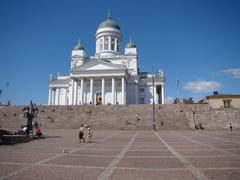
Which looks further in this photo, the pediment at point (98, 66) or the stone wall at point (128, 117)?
the pediment at point (98, 66)

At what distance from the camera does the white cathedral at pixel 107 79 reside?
61906 millimetres

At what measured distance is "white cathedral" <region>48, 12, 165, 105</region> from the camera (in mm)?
61906

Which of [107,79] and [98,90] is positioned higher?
[107,79]

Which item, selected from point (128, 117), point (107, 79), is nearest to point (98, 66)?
point (107, 79)

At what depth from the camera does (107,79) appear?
64125mm

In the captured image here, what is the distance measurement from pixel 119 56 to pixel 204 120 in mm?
39083

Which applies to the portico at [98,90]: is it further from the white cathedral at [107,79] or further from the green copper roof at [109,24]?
the green copper roof at [109,24]

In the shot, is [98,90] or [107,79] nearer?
[107,79]

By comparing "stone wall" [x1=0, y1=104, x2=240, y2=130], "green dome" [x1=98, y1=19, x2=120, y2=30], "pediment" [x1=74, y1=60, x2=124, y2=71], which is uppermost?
"green dome" [x1=98, y1=19, x2=120, y2=30]

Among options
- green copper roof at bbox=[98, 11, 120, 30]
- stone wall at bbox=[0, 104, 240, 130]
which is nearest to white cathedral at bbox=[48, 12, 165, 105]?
green copper roof at bbox=[98, 11, 120, 30]

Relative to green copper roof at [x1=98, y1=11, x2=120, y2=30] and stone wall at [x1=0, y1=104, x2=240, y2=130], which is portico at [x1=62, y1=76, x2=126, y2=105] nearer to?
stone wall at [x1=0, y1=104, x2=240, y2=130]

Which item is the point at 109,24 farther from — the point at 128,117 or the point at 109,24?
the point at 128,117

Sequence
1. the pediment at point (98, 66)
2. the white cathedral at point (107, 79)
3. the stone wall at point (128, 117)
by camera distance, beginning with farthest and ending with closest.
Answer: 1. the white cathedral at point (107, 79)
2. the pediment at point (98, 66)
3. the stone wall at point (128, 117)

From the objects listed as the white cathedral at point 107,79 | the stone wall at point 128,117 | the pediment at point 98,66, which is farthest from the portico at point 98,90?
the stone wall at point 128,117
